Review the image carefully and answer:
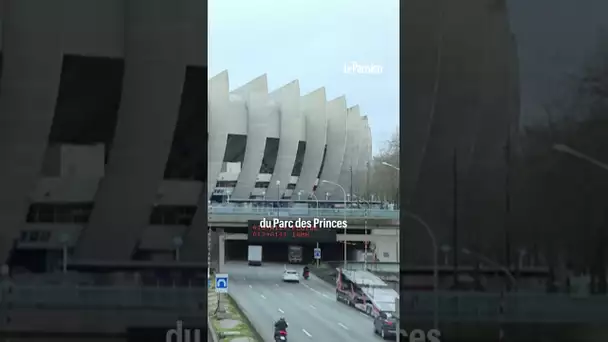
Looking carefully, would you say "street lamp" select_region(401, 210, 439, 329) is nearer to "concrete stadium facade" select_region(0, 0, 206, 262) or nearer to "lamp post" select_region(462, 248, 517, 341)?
"lamp post" select_region(462, 248, 517, 341)

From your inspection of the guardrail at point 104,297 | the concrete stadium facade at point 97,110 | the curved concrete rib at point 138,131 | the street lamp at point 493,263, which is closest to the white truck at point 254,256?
the guardrail at point 104,297

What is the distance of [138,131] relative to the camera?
2.53m

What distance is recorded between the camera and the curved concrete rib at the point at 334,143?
248 cm

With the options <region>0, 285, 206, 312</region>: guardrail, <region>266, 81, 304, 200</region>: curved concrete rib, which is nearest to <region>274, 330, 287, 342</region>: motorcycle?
<region>0, 285, 206, 312</region>: guardrail

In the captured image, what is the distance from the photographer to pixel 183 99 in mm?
2516

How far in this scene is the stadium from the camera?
2.50m

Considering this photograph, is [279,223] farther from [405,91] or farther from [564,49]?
[564,49]

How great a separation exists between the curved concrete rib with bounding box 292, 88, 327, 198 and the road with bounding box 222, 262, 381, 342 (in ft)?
1.26

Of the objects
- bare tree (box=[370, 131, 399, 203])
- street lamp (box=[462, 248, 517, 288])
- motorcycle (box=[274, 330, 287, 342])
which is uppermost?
bare tree (box=[370, 131, 399, 203])

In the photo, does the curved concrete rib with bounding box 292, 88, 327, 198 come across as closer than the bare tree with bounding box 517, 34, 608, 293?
Yes

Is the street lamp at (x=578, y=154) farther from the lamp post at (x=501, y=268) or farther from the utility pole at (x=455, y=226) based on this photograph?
the lamp post at (x=501, y=268)

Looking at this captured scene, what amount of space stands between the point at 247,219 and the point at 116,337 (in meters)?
0.73

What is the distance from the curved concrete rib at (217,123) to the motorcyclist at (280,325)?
580 millimetres

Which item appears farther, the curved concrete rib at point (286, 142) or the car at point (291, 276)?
the car at point (291, 276)
